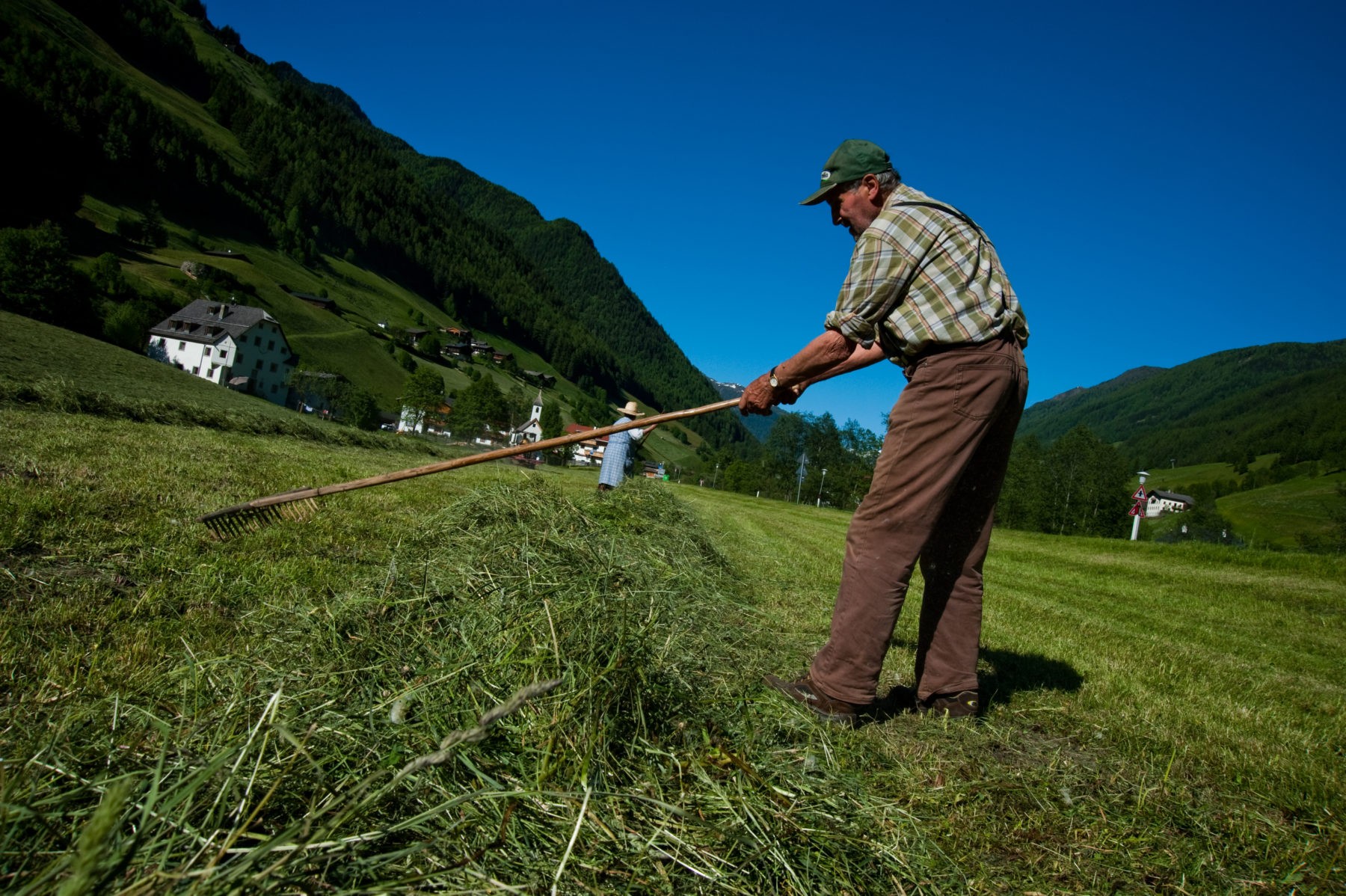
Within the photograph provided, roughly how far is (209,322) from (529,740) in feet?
247

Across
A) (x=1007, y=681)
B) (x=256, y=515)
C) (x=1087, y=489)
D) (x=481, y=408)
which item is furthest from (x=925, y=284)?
(x=481, y=408)

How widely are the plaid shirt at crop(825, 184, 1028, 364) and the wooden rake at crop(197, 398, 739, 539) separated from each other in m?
1.07

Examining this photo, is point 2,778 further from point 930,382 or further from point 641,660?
point 930,382

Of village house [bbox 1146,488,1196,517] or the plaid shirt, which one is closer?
the plaid shirt

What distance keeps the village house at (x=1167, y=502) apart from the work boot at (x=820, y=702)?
423 feet

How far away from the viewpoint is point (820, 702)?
2527 mm

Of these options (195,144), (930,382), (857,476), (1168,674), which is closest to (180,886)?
(930,382)

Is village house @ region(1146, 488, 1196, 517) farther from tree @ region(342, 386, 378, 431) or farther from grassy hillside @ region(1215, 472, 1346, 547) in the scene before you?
tree @ region(342, 386, 378, 431)

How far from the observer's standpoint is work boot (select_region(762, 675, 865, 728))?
244 centimetres

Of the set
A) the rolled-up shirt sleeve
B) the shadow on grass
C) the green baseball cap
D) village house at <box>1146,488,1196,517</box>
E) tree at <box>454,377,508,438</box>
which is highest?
village house at <box>1146,488,1196,517</box>

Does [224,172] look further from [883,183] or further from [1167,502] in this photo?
[1167,502]

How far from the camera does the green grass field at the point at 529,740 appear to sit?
117cm

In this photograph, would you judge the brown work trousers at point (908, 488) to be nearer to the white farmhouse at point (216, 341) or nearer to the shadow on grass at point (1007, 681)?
the shadow on grass at point (1007, 681)

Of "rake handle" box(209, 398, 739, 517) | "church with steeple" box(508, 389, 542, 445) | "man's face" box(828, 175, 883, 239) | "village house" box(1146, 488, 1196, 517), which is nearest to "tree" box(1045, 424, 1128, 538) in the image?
A: "church with steeple" box(508, 389, 542, 445)
